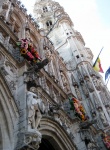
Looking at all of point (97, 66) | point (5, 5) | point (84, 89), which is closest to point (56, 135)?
point (5, 5)

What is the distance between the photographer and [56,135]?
11609 millimetres

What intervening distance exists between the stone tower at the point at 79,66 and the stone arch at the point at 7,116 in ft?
31.7

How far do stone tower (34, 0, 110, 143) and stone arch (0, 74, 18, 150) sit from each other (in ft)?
31.7

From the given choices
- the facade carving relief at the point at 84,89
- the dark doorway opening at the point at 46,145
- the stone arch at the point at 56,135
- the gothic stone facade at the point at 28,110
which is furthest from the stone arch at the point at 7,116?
the facade carving relief at the point at 84,89

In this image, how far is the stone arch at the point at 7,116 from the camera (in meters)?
8.19

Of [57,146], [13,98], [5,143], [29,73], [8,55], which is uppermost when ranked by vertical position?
[8,55]

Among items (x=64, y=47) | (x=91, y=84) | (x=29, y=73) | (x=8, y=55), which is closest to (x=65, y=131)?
(x=29, y=73)

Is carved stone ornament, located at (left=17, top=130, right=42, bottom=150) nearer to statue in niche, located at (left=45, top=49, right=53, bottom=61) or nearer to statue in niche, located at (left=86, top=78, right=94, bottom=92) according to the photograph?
statue in niche, located at (left=45, top=49, right=53, bottom=61)

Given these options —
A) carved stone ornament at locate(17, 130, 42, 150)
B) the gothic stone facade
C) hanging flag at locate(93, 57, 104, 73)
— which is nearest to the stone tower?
hanging flag at locate(93, 57, 104, 73)

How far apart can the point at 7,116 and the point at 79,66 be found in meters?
16.1

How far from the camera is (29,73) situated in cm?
1091

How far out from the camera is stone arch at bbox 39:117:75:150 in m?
11.1

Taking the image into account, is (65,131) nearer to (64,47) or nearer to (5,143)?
(5,143)

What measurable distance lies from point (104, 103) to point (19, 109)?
38.6 ft
